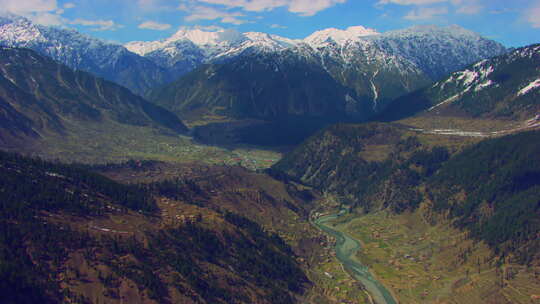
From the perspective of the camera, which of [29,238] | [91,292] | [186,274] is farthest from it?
[186,274]

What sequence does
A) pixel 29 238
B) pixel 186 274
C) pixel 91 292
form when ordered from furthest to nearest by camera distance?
pixel 186 274
pixel 29 238
pixel 91 292

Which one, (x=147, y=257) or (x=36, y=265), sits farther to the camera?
(x=147, y=257)

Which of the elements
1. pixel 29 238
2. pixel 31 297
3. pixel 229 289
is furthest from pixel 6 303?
pixel 229 289

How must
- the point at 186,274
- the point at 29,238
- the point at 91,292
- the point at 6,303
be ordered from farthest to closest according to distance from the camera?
1. the point at 186,274
2. the point at 29,238
3. the point at 91,292
4. the point at 6,303

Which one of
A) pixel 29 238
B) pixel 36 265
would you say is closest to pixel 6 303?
pixel 36 265

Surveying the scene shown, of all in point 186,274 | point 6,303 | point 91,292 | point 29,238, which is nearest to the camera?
point 6,303

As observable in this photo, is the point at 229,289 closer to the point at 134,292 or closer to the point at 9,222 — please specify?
the point at 134,292

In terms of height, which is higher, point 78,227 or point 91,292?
point 78,227

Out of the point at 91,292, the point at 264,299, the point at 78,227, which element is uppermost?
the point at 78,227

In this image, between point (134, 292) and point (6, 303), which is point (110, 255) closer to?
point (134, 292)
